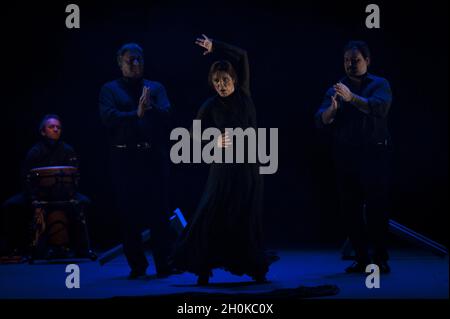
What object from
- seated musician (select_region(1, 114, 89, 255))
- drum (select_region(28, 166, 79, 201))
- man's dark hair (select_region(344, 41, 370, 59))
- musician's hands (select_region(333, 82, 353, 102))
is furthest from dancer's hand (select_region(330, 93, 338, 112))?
seated musician (select_region(1, 114, 89, 255))

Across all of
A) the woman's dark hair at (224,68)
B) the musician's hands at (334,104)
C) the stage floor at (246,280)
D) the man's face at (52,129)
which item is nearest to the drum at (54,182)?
the man's face at (52,129)

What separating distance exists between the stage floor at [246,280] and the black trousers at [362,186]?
0.34 meters

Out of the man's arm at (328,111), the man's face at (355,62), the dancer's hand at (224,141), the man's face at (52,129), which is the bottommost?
the dancer's hand at (224,141)

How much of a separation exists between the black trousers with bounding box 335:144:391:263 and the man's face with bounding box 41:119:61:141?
311 centimetres

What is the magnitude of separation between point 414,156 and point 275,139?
157cm

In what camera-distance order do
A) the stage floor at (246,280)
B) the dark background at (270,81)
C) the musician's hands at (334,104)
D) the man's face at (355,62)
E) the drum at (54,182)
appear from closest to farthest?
the stage floor at (246,280), the musician's hands at (334,104), the man's face at (355,62), the drum at (54,182), the dark background at (270,81)

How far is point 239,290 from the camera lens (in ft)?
19.5

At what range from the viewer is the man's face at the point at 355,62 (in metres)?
6.71

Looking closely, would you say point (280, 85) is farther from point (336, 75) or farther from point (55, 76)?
point (55, 76)

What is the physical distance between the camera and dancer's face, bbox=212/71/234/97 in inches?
241

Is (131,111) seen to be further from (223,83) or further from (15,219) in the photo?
(15,219)

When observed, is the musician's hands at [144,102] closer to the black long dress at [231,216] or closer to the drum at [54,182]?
the black long dress at [231,216]

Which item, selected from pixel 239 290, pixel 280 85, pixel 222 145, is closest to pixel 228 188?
pixel 222 145

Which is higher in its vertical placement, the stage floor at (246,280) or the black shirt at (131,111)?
the black shirt at (131,111)
